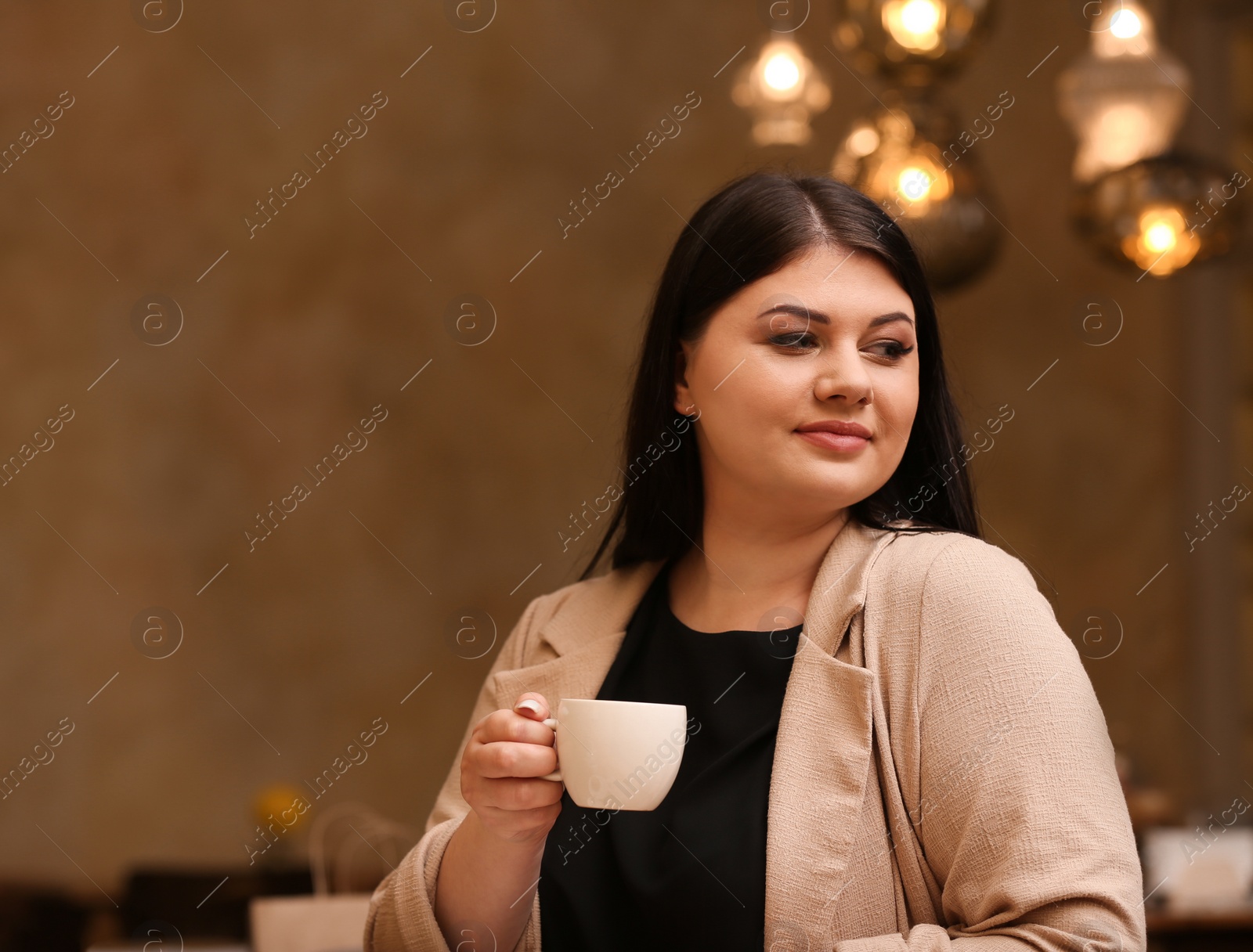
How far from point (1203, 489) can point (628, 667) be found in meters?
4.16

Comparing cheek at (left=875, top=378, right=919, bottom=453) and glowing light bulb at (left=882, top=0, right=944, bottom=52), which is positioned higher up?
glowing light bulb at (left=882, top=0, right=944, bottom=52)

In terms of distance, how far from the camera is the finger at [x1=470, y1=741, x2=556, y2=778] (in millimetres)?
1060

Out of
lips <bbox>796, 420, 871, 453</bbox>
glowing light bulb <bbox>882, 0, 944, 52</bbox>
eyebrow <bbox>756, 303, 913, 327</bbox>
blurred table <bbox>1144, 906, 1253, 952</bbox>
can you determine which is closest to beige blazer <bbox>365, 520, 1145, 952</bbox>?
lips <bbox>796, 420, 871, 453</bbox>

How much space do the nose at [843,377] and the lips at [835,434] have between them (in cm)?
2

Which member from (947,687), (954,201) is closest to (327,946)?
(947,687)

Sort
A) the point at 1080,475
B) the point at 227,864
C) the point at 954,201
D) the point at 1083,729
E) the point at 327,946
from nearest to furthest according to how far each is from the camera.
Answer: the point at 1083,729 → the point at 327,946 → the point at 954,201 → the point at 227,864 → the point at 1080,475

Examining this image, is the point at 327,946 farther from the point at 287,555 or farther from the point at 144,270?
the point at 144,270

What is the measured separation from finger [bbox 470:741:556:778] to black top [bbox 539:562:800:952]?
0.16 metres

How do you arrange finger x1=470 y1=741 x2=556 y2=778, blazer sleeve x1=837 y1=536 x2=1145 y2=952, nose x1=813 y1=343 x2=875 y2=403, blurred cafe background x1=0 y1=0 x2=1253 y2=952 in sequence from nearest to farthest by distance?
blazer sleeve x1=837 y1=536 x2=1145 y2=952 < finger x1=470 y1=741 x2=556 y2=778 < nose x1=813 y1=343 x2=875 y2=403 < blurred cafe background x1=0 y1=0 x2=1253 y2=952

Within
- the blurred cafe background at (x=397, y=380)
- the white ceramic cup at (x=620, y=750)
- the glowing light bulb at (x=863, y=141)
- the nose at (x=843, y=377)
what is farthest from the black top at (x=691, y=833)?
the blurred cafe background at (x=397, y=380)

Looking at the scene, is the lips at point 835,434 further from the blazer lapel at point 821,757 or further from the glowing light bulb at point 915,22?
the glowing light bulb at point 915,22

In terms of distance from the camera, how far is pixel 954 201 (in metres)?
2.58

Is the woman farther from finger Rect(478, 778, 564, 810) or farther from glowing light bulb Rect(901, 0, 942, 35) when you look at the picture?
glowing light bulb Rect(901, 0, 942, 35)

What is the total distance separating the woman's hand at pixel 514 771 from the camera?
1.06m
